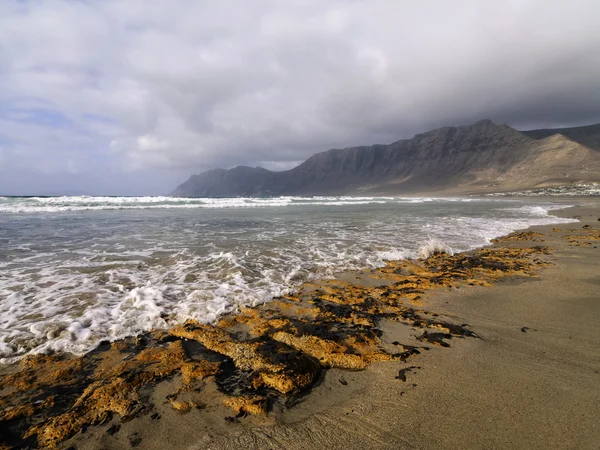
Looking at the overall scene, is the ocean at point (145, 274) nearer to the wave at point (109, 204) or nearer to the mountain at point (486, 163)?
the wave at point (109, 204)

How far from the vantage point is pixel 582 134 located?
16338 centimetres

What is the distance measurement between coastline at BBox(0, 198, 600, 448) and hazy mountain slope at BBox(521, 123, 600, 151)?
201m

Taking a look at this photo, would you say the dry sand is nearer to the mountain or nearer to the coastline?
the coastline

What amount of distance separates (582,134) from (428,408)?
234 metres

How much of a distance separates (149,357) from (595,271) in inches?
362

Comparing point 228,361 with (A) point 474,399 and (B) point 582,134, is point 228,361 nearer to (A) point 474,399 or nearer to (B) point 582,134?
(A) point 474,399

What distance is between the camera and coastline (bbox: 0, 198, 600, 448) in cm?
222

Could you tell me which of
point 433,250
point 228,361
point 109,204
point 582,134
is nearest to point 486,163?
point 582,134

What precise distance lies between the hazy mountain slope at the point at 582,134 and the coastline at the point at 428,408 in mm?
200678

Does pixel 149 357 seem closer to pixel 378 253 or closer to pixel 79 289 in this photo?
pixel 79 289

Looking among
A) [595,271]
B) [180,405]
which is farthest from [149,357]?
[595,271]

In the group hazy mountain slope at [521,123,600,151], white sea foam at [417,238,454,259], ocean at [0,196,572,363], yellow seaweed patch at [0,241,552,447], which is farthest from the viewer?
hazy mountain slope at [521,123,600,151]

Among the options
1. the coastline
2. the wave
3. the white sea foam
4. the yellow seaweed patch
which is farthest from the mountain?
the yellow seaweed patch

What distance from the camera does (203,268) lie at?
23.2 feet
